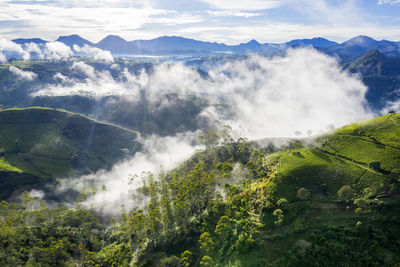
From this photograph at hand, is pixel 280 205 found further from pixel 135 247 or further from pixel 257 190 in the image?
pixel 135 247

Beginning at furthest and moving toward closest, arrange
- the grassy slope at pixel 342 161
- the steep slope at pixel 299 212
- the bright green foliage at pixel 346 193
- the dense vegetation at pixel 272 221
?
the grassy slope at pixel 342 161, the bright green foliage at pixel 346 193, the dense vegetation at pixel 272 221, the steep slope at pixel 299 212

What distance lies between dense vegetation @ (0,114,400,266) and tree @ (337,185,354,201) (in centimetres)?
45

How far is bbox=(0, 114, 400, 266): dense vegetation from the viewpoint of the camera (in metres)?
87.2

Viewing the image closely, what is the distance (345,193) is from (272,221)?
1444 inches

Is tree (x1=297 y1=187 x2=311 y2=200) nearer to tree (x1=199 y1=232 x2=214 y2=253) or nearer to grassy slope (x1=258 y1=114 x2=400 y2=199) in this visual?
grassy slope (x1=258 y1=114 x2=400 y2=199)

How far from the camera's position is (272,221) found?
106 m

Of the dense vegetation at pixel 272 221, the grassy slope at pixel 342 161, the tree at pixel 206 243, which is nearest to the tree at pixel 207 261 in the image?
the dense vegetation at pixel 272 221

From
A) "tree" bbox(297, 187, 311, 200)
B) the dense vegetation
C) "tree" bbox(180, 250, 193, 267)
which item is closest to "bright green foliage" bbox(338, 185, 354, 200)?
the dense vegetation

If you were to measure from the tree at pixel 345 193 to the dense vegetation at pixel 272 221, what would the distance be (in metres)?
0.45

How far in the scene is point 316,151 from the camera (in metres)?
155

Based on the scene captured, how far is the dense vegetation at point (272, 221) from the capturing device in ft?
286

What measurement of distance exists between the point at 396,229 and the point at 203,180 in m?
97.8

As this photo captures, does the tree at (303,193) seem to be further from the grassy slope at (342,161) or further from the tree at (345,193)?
the tree at (345,193)

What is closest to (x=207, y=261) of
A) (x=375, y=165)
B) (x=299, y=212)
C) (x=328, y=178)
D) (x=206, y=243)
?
(x=206, y=243)
